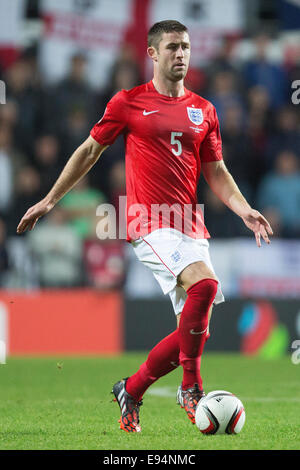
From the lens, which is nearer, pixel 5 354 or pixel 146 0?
pixel 5 354

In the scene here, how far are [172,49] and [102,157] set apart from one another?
6930mm

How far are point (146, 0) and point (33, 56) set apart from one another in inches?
79.1

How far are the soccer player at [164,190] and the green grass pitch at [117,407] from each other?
13.2 inches

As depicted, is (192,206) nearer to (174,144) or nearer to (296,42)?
(174,144)

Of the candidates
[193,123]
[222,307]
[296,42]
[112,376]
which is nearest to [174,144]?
[193,123]

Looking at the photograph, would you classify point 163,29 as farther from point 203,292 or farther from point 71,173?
point 203,292

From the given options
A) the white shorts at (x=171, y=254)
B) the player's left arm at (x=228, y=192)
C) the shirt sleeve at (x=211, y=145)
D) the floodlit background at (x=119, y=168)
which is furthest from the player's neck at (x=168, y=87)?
the floodlit background at (x=119, y=168)

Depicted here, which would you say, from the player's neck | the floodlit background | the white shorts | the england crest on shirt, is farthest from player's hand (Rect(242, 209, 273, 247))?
the floodlit background

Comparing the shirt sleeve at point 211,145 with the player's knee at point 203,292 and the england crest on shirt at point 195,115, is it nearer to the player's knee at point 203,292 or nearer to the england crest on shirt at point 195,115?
the england crest on shirt at point 195,115

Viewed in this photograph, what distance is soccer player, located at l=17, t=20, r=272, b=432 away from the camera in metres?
5.04

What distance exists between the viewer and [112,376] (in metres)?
8.47

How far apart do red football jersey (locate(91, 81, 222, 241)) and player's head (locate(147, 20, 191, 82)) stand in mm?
175

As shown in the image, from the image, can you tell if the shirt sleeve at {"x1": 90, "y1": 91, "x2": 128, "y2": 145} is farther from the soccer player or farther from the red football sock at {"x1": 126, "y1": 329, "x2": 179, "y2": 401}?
the red football sock at {"x1": 126, "y1": 329, "x2": 179, "y2": 401}

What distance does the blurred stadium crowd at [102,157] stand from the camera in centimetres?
1100
